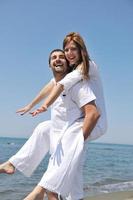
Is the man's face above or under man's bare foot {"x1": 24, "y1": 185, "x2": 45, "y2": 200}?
above

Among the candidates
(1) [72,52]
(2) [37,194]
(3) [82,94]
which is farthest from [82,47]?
(2) [37,194]

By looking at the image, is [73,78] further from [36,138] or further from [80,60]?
[36,138]

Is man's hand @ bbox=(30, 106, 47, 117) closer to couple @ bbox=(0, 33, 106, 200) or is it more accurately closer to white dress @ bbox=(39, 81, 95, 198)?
couple @ bbox=(0, 33, 106, 200)

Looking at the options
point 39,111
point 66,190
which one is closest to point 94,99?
point 39,111

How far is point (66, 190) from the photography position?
4074 millimetres

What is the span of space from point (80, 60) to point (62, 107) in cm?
52

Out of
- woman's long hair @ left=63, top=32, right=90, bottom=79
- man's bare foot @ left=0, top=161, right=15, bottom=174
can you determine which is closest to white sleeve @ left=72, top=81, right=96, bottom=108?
woman's long hair @ left=63, top=32, right=90, bottom=79

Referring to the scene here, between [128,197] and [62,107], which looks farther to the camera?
[128,197]

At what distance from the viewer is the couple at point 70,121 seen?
4055 millimetres

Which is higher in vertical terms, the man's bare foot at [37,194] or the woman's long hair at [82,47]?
the woman's long hair at [82,47]

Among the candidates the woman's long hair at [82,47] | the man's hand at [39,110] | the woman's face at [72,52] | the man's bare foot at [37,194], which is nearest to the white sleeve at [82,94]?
the woman's long hair at [82,47]

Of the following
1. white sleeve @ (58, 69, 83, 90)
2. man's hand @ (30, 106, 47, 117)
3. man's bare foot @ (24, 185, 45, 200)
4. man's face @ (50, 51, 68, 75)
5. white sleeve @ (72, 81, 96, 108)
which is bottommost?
man's bare foot @ (24, 185, 45, 200)

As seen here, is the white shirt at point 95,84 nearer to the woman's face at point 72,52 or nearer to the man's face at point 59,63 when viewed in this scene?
the woman's face at point 72,52

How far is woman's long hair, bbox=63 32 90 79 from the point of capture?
408cm
